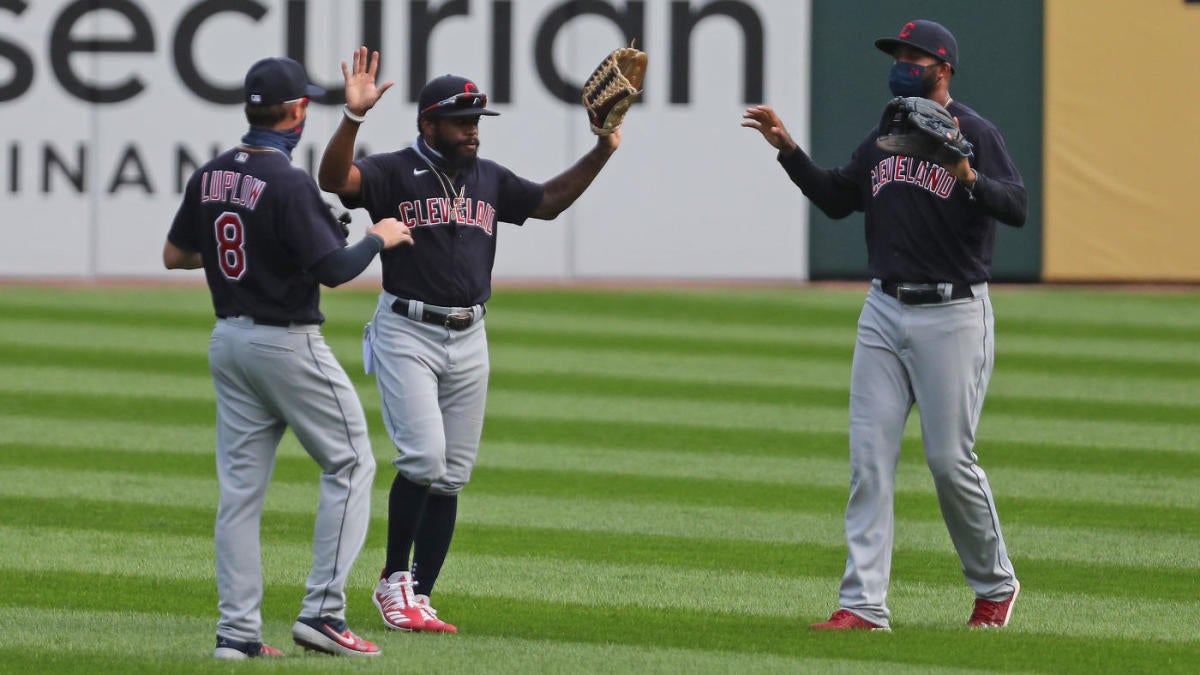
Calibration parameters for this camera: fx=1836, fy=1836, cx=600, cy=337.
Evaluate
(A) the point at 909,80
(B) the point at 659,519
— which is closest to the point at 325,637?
(A) the point at 909,80

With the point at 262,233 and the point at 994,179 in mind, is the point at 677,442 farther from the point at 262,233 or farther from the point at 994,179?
the point at 262,233

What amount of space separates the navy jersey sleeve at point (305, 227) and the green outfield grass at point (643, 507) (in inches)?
46.3

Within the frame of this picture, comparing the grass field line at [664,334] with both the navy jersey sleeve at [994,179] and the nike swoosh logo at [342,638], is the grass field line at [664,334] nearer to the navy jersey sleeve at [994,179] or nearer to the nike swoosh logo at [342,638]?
the navy jersey sleeve at [994,179]

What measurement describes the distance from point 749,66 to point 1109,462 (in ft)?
28.2

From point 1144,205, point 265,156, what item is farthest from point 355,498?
point 1144,205

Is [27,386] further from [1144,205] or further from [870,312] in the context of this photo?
[1144,205]

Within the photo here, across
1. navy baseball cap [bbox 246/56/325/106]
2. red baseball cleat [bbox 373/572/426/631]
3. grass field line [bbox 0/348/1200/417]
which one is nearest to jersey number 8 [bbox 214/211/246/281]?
navy baseball cap [bbox 246/56/325/106]

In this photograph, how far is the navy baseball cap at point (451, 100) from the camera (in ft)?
19.8

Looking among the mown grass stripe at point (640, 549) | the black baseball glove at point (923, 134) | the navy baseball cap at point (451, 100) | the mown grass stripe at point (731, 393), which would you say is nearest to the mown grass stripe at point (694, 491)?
the mown grass stripe at point (640, 549)

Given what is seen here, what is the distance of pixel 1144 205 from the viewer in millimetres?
17375

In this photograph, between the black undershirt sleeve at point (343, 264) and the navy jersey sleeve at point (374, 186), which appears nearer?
the black undershirt sleeve at point (343, 264)

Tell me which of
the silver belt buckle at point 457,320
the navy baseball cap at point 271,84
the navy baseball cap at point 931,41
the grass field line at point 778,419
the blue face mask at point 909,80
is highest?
the navy baseball cap at point 931,41

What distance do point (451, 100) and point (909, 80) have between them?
1514 mm

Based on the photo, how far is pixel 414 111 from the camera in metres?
17.3
